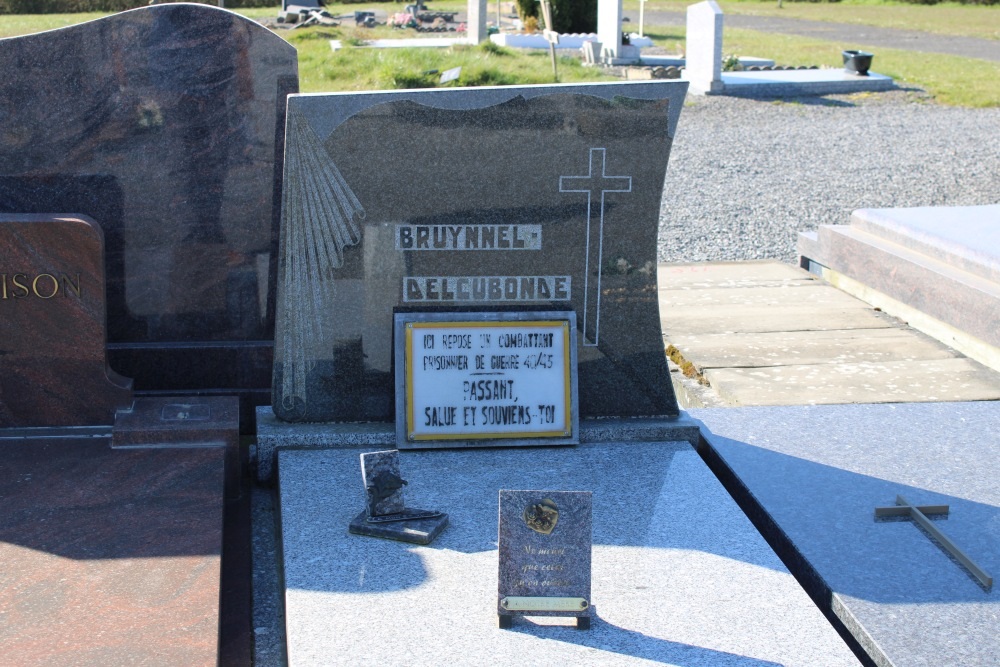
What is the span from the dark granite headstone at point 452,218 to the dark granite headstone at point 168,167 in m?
0.70

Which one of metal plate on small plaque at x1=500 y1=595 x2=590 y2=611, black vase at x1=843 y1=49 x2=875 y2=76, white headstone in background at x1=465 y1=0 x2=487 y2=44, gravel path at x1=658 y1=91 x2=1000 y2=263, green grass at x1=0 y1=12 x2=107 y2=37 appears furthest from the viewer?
green grass at x1=0 y1=12 x2=107 y2=37

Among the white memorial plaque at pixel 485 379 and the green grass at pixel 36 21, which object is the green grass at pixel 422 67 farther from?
the white memorial plaque at pixel 485 379

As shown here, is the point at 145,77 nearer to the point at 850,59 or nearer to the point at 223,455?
the point at 223,455

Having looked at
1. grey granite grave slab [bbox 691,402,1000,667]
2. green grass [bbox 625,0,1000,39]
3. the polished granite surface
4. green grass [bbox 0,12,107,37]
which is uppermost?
green grass [bbox 625,0,1000,39]

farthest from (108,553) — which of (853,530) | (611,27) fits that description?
(611,27)

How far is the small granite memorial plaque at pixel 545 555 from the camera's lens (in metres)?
2.53

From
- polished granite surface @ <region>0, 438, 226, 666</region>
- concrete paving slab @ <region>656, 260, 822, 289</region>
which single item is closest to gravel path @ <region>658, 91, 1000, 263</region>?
concrete paving slab @ <region>656, 260, 822, 289</region>

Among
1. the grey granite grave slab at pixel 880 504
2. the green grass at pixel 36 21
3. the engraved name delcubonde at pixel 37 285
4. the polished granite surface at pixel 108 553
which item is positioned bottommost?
the polished granite surface at pixel 108 553

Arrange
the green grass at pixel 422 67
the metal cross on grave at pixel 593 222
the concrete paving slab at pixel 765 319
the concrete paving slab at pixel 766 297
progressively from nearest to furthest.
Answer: the metal cross on grave at pixel 593 222, the concrete paving slab at pixel 765 319, the concrete paving slab at pixel 766 297, the green grass at pixel 422 67

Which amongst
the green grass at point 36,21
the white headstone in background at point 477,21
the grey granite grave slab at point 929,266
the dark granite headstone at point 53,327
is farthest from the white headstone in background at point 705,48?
the green grass at point 36,21

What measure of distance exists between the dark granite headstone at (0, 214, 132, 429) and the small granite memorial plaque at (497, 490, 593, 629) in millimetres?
1756

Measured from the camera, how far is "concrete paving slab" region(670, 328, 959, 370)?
4.82 metres

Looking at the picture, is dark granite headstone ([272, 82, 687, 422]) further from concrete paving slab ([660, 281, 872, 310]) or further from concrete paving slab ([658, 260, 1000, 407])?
concrete paving slab ([660, 281, 872, 310])

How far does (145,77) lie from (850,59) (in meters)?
14.4
